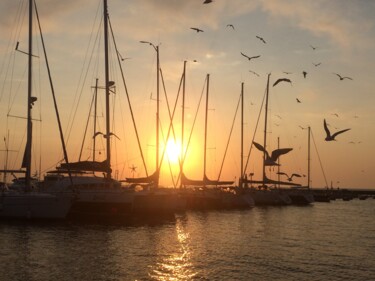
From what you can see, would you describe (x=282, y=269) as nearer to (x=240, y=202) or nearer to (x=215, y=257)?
(x=215, y=257)

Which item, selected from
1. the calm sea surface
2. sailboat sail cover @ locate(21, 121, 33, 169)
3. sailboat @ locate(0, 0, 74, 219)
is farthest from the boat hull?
sailboat sail cover @ locate(21, 121, 33, 169)

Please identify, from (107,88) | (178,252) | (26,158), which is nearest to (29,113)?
(26,158)

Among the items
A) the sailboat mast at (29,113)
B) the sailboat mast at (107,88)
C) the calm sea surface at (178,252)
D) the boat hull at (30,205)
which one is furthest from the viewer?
the sailboat mast at (107,88)

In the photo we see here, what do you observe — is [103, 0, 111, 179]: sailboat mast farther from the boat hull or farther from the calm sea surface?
the calm sea surface

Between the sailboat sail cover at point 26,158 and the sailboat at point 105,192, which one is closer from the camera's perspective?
the sailboat sail cover at point 26,158

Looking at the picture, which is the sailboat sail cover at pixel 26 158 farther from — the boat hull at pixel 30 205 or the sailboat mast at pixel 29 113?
the boat hull at pixel 30 205

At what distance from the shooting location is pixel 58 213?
3978cm

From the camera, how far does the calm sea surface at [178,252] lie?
76.0 ft

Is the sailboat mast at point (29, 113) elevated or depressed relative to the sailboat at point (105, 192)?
elevated

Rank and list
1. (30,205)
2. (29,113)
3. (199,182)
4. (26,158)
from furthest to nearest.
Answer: (199,182) → (29,113) → (26,158) → (30,205)

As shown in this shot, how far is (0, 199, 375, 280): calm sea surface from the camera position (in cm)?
2317

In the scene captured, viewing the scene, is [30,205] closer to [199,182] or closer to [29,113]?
[29,113]

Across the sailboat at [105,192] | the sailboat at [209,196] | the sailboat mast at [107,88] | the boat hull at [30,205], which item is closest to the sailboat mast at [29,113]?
the boat hull at [30,205]

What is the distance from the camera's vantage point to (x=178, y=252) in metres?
29.2
